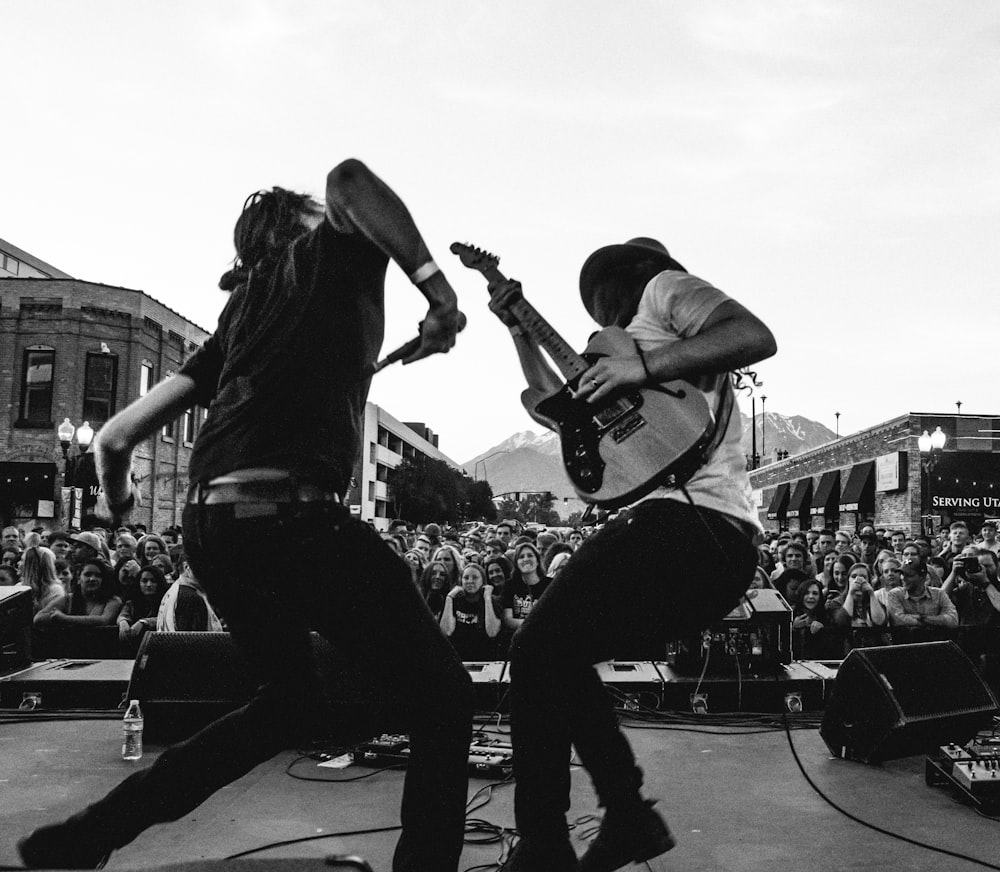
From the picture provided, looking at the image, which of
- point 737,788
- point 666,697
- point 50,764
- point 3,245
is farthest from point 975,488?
point 3,245

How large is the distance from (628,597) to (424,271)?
3.19 ft

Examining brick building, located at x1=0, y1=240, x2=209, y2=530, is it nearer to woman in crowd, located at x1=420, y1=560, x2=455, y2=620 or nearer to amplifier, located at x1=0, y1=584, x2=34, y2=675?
woman in crowd, located at x1=420, y1=560, x2=455, y2=620

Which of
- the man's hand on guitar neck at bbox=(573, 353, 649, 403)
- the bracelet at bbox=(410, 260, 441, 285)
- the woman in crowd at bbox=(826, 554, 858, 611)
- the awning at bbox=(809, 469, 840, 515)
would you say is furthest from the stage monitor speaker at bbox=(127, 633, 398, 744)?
the awning at bbox=(809, 469, 840, 515)

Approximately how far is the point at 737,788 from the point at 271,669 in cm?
271

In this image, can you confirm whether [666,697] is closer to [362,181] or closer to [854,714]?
[854,714]

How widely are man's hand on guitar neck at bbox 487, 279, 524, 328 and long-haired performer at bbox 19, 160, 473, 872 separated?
741mm

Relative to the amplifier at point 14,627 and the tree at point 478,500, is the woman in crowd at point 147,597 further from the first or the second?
the tree at point 478,500

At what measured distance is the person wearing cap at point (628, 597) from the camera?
2227 millimetres

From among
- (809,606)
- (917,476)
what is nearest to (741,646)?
(809,606)

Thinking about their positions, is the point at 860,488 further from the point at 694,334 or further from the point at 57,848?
the point at 57,848

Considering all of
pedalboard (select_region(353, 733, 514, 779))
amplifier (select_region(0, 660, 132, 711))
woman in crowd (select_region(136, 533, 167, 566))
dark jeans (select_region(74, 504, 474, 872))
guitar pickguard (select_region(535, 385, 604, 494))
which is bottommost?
amplifier (select_region(0, 660, 132, 711))

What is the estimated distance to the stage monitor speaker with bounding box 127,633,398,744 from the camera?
15.3 feet

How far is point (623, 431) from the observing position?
242 cm

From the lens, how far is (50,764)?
442 cm
